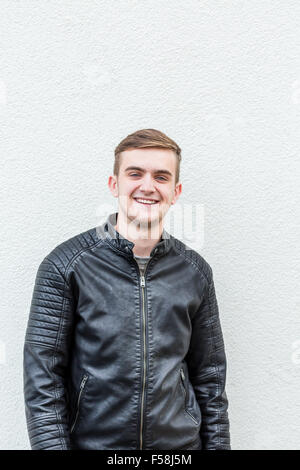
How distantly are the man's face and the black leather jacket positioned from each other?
83 mm

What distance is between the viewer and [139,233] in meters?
1.25

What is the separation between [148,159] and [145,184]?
67 millimetres

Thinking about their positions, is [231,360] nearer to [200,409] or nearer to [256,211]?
[200,409]

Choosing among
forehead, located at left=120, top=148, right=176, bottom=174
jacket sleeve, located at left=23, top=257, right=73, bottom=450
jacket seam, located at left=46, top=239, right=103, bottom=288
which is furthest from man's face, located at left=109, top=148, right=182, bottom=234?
jacket sleeve, located at left=23, top=257, right=73, bottom=450

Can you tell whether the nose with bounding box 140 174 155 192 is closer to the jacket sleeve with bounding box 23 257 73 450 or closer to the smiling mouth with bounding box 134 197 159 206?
the smiling mouth with bounding box 134 197 159 206

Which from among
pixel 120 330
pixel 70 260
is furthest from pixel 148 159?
pixel 120 330

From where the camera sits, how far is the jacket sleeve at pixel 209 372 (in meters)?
1.35

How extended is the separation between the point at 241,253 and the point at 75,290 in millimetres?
640

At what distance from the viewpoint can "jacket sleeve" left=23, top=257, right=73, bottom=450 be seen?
114 cm

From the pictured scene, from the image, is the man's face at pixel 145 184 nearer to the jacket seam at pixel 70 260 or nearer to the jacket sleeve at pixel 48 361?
Answer: the jacket seam at pixel 70 260

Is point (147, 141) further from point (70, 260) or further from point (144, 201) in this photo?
point (70, 260)

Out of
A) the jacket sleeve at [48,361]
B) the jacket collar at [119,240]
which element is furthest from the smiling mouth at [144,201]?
the jacket sleeve at [48,361]

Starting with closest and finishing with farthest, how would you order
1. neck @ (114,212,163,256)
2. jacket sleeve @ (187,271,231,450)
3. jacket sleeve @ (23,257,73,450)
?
jacket sleeve @ (23,257,73,450) < neck @ (114,212,163,256) < jacket sleeve @ (187,271,231,450)
